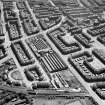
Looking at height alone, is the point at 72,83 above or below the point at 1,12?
below

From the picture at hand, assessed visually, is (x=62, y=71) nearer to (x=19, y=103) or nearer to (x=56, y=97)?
(x=56, y=97)

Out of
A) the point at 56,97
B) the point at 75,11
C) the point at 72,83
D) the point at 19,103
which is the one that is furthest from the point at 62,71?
the point at 75,11

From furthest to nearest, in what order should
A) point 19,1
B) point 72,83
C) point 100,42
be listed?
point 19,1 < point 100,42 < point 72,83

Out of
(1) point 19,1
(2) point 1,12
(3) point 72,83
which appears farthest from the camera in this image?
(1) point 19,1

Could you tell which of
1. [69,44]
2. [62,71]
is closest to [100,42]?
[69,44]

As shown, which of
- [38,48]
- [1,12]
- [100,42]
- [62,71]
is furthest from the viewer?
[1,12]

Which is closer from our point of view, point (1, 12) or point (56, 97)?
point (56, 97)

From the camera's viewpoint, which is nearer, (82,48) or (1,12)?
(82,48)

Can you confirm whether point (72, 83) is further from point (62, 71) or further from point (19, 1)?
point (19, 1)

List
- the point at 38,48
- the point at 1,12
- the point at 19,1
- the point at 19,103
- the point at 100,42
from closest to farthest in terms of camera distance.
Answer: the point at 19,103, the point at 38,48, the point at 100,42, the point at 1,12, the point at 19,1
